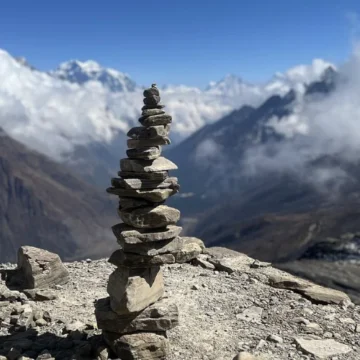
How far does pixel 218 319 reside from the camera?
26.5m

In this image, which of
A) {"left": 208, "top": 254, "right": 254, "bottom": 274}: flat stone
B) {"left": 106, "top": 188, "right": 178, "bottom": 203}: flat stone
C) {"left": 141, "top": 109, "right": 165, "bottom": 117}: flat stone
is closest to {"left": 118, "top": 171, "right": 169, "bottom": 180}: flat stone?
{"left": 106, "top": 188, "right": 178, "bottom": 203}: flat stone

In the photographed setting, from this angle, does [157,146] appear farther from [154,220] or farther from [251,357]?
[251,357]

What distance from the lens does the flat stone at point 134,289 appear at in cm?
2192

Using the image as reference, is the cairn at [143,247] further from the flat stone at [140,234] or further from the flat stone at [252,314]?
the flat stone at [252,314]

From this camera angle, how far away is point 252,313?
27.5 m

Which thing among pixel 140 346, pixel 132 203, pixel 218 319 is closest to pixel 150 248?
pixel 132 203

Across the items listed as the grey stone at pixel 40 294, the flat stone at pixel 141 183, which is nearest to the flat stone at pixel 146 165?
the flat stone at pixel 141 183

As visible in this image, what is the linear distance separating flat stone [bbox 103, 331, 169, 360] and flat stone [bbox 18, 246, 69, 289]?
36.1 feet

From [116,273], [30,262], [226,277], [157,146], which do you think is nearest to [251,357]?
[116,273]

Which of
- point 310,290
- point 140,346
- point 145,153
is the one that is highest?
point 145,153

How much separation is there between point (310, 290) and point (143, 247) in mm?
13243

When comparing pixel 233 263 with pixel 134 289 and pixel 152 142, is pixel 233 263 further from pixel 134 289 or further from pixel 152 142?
pixel 152 142

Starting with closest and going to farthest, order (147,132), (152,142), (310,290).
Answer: (147,132), (152,142), (310,290)

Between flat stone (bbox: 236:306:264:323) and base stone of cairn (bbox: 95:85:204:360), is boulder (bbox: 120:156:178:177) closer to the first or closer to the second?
base stone of cairn (bbox: 95:85:204:360)
